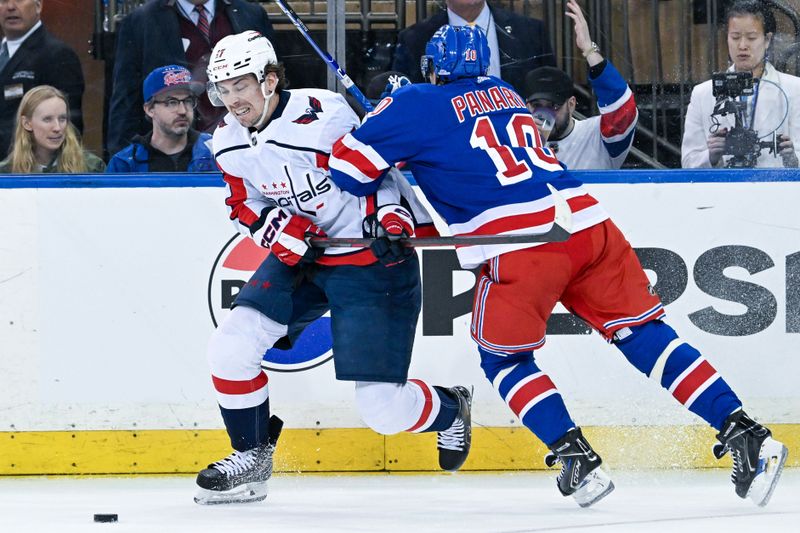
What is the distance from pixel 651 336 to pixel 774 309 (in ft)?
2.86

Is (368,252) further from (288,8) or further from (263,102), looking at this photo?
(288,8)

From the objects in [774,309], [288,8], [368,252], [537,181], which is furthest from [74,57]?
[774,309]

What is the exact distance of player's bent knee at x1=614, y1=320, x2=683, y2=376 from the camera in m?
3.20

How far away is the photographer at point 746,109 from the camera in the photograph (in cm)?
396

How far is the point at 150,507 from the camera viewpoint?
3.35 metres

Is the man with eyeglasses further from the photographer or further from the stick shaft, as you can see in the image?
the photographer

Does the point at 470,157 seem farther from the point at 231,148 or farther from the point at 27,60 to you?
the point at 27,60

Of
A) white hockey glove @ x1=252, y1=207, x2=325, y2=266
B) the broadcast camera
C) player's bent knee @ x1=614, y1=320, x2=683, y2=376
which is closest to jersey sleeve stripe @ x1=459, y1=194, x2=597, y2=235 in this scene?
player's bent knee @ x1=614, y1=320, x2=683, y2=376

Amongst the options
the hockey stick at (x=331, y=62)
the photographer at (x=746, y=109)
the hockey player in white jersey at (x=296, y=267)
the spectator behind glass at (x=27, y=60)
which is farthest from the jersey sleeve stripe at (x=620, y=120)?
the spectator behind glass at (x=27, y=60)

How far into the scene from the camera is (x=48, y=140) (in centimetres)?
396

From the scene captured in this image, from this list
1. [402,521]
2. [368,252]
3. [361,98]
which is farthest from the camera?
[361,98]

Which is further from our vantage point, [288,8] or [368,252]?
[288,8]

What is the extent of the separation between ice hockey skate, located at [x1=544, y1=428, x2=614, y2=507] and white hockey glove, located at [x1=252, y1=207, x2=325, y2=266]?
76 cm

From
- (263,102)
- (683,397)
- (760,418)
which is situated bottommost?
(760,418)
